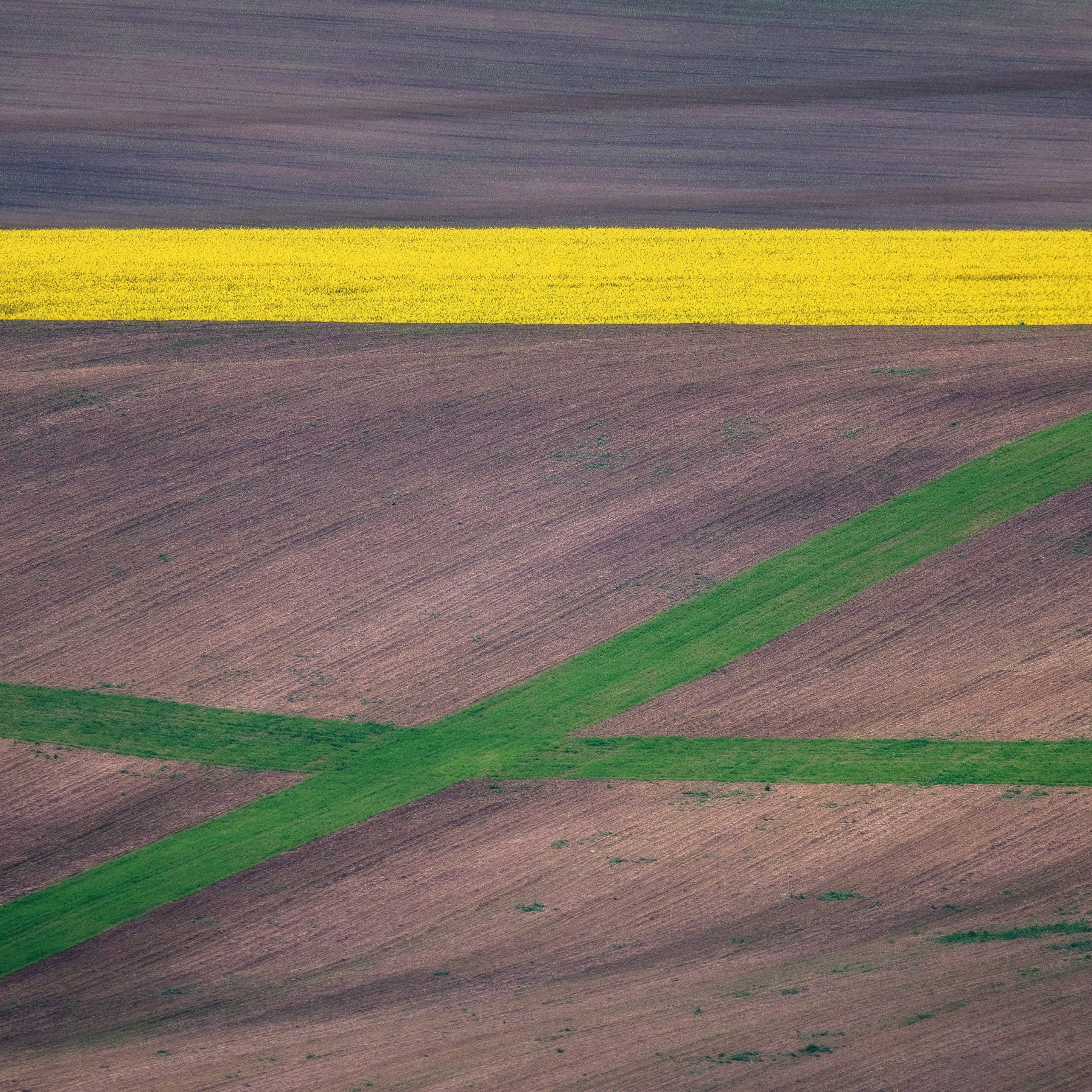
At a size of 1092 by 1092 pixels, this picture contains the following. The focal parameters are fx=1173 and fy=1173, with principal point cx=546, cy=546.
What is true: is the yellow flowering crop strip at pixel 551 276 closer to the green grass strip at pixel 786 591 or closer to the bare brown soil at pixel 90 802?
the green grass strip at pixel 786 591

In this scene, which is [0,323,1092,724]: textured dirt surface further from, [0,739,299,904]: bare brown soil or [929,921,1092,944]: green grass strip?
[929,921,1092,944]: green grass strip

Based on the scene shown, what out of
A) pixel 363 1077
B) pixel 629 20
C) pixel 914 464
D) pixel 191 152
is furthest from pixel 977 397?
pixel 191 152

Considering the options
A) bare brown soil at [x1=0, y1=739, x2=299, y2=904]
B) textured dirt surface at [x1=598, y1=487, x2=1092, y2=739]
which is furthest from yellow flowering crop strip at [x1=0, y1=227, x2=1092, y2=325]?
bare brown soil at [x1=0, y1=739, x2=299, y2=904]

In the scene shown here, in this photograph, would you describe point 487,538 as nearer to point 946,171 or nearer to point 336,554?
point 336,554

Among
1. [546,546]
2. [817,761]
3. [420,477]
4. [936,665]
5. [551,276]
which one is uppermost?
[551,276]

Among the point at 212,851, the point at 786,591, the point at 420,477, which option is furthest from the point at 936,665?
the point at 212,851

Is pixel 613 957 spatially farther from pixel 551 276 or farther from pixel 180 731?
pixel 551 276
